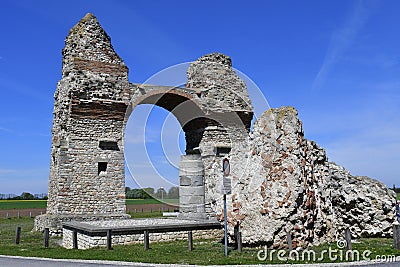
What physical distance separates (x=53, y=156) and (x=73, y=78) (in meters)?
3.55

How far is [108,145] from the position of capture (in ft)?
55.5

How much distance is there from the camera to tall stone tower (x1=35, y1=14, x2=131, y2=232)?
15.9m

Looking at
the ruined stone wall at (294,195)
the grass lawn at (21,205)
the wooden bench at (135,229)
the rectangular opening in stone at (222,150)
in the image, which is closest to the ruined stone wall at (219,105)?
the rectangular opening in stone at (222,150)

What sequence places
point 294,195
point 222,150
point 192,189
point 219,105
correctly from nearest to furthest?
point 294,195 < point 192,189 < point 222,150 < point 219,105

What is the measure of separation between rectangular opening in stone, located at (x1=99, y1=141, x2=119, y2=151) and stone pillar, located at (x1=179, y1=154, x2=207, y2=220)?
296 cm

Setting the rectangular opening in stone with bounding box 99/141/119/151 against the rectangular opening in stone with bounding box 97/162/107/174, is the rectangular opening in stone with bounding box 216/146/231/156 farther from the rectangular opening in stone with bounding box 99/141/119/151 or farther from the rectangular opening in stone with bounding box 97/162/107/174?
the rectangular opening in stone with bounding box 97/162/107/174

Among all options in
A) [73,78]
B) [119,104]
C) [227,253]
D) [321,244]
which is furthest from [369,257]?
[73,78]

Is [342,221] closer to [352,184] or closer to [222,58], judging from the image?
[352,184]

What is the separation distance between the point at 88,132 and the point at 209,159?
5178 mm

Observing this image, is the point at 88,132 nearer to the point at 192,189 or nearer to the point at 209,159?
the point at 192,189

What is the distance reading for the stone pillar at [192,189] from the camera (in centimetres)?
1698

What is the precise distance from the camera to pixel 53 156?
1725 centimetres

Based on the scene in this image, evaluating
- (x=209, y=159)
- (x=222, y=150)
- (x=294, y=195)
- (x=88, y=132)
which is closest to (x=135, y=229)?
(x=294, y=195)

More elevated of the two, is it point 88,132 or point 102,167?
point 88,132
